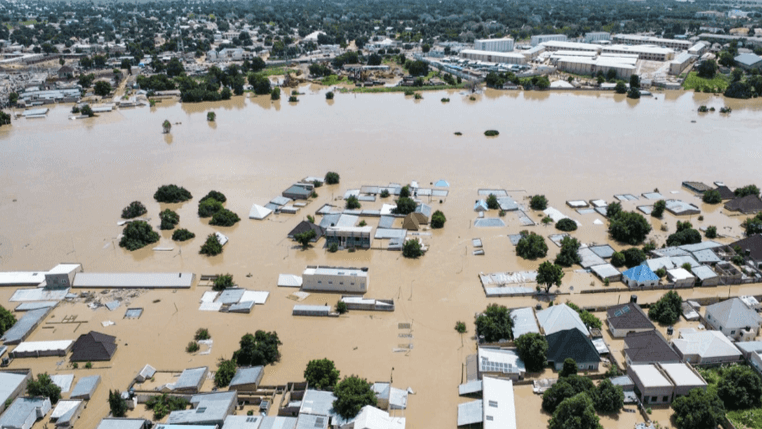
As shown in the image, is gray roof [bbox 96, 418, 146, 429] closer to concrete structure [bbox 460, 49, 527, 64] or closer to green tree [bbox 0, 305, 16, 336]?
green tree [bbox 0, 305, 16, 336]

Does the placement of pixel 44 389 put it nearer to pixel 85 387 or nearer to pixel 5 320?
pixel 85 387

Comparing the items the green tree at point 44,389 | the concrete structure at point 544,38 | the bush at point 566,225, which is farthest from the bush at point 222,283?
the concrete structure at point 544,38

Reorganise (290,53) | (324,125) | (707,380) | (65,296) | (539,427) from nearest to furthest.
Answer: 1. (539,427)
2. (707,380)
3. (65,296)
4. (324,125)
5. (290,53)

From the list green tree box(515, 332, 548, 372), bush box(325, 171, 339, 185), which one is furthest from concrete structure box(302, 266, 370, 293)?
bush box(325, 171, 339, 185)

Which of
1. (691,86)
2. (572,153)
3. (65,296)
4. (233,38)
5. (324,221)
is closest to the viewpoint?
(65,296)

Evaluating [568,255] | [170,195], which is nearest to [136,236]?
[170,195]

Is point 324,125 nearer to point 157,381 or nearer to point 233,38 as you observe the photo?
point 157,381

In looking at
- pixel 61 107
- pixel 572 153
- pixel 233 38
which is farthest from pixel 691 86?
pixel 233 38
